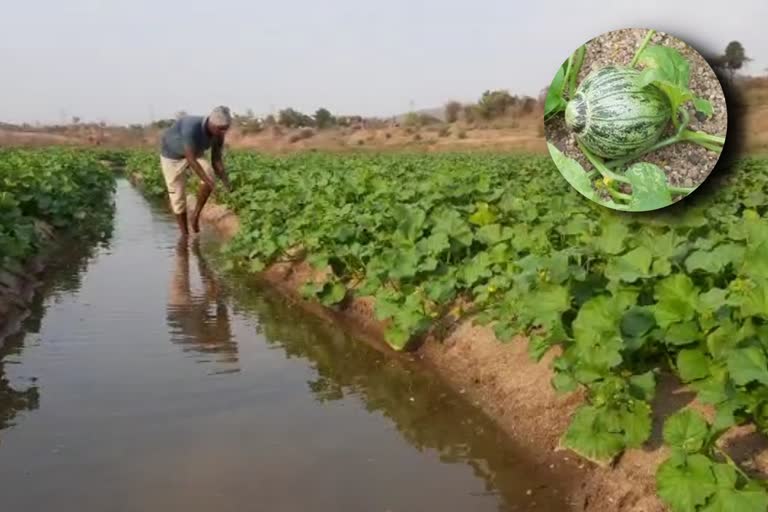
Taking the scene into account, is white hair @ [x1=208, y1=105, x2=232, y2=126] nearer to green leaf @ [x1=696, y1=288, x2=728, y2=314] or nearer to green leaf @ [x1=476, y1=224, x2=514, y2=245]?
green leaf @ [x1=476, y1=224, x2=514, y2=245]

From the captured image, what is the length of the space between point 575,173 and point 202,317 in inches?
202

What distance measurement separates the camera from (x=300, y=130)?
191 feet

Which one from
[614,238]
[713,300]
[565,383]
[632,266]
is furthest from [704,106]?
[614,238]

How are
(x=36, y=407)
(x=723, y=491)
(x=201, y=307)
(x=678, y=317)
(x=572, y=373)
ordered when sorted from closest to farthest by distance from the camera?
1. (x=723, y=491)
2. (x=678, y=317)
3. (x=572, y=373)
4. (x=36, y=407)
5. (x=201, y=307)

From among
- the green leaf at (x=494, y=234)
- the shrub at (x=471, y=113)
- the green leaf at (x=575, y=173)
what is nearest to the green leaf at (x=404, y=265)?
the green leaf at (x=494, y=234)

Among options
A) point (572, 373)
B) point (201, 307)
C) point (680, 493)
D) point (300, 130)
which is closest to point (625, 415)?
point (572, 373)

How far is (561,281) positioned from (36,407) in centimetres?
280

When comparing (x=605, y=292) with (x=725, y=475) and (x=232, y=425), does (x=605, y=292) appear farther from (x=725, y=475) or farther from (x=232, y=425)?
(x=232, y=425)

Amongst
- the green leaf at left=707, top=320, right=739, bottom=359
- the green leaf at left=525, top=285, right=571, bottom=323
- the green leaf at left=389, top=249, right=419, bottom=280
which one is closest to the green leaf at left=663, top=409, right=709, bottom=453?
the green leaf at left=707, top=320, right=739, bottom=359

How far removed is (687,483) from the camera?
8.36 ft

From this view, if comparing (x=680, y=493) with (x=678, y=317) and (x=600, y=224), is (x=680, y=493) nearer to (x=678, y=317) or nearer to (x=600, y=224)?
(x=678, y=317)

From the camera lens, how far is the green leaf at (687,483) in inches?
98.8

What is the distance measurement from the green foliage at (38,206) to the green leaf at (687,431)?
18.5 ft

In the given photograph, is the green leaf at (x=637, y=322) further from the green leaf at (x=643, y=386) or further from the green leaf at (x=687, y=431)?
the green leaf at (x=687, y=431)
